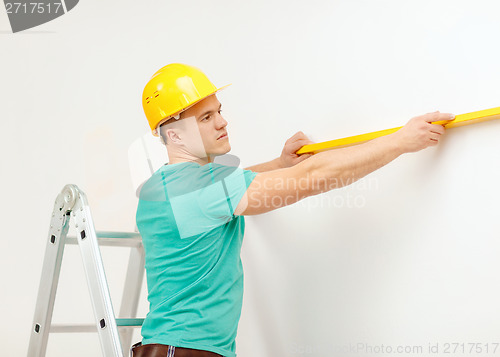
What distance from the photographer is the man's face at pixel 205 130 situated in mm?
2031

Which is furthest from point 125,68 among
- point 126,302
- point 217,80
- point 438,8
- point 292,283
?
point 438,8

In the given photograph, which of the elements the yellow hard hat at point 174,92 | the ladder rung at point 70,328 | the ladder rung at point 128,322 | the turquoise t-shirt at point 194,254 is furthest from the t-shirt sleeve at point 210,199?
the ladder rung at point 70,328

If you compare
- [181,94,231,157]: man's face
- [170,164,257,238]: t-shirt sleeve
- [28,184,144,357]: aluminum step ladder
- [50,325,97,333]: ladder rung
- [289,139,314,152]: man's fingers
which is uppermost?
[181,94,231,157]: man's face

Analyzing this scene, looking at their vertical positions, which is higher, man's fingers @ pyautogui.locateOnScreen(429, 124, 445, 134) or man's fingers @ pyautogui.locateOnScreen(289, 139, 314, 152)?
man's fingers @ pyautogui.locateOnScreen(429, 124, 445, 134)

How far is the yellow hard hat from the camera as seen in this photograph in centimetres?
199

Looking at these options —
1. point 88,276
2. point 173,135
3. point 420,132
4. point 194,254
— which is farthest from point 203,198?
point 420,132

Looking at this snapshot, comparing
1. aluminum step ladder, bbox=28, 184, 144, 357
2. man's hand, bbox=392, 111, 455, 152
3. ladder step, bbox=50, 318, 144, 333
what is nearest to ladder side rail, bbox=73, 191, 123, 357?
aluminum step ladder, bbox=28, 184, 144, 357

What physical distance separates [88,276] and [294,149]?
2.73 ft

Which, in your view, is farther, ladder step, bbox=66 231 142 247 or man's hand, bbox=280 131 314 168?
ladder step, bbox=66 231 142 247

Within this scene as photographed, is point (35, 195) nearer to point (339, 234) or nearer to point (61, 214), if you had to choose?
point (61, 214)

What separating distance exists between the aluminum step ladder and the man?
0.14 metres

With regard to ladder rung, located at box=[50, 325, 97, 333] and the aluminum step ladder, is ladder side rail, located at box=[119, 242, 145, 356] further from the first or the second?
ladder rung, located at box=[50, 325, 97, 333]

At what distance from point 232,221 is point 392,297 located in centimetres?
57

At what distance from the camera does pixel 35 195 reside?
10.9 feet
